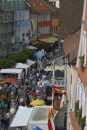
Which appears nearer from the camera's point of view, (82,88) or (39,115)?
(82,88)

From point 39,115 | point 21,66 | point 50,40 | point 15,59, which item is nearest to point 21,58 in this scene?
point 15,59

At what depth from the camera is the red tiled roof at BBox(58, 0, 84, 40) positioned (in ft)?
158

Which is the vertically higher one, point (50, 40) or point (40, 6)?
point (40, 6)

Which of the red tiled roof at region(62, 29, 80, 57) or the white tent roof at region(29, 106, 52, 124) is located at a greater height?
the red tiled roof at region(62, 29, 80, 57)

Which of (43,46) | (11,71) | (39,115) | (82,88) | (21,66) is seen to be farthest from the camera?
(43,46)

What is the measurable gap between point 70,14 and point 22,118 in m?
17.1

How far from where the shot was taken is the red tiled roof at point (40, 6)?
100m

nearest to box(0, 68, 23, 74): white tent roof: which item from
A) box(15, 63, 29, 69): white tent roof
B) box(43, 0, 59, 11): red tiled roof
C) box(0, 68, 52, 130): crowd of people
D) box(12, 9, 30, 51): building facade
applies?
box(15, 63, 29, 69): white tent roof

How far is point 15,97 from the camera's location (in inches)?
1786

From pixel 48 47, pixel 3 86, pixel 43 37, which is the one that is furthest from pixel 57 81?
pixel 43 37

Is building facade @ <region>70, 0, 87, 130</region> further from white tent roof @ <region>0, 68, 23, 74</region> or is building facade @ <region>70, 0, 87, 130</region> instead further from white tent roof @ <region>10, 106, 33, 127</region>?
white tent roof @ <region>0, 68, 23, 74</region>

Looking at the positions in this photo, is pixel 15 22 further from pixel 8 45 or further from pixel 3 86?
pixel 3 86

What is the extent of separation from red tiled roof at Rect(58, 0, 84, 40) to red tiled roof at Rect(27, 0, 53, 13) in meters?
48.9

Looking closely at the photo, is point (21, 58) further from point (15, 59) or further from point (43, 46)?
point (43, 46)
